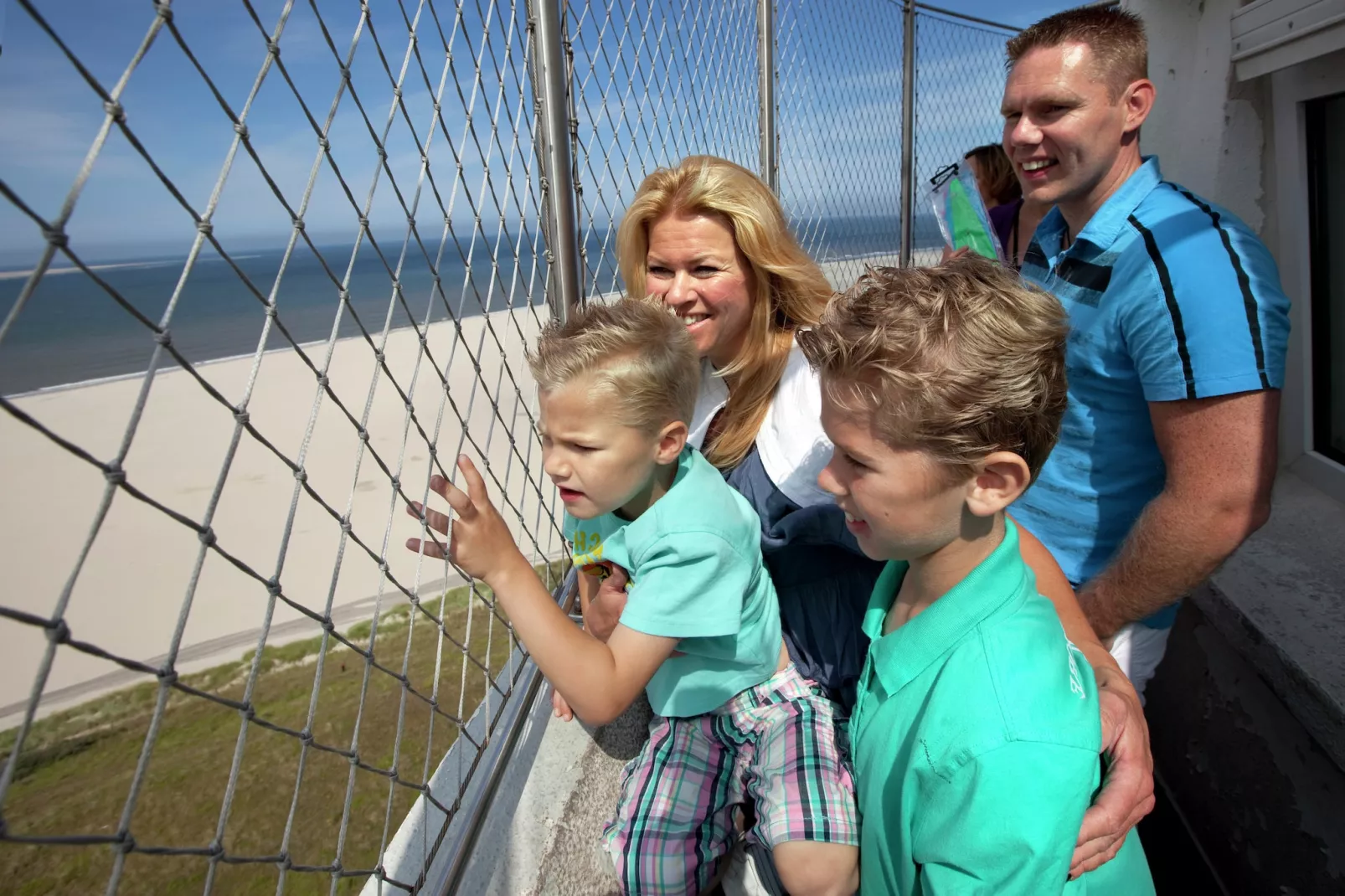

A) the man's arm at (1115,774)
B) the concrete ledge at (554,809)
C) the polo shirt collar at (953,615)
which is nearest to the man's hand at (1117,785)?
the man's arm at (1115,774)

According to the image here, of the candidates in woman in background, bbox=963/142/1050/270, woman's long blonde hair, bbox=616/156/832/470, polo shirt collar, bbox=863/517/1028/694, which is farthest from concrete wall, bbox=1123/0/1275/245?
polo shirt collar, bbox=863/517/1028/694

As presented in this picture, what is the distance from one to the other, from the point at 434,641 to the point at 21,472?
4.77m

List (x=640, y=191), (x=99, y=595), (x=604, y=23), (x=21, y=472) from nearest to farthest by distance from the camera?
(x=640, y=191), (x=604, y=23), (x=99, y=595), (x=21, y=472)

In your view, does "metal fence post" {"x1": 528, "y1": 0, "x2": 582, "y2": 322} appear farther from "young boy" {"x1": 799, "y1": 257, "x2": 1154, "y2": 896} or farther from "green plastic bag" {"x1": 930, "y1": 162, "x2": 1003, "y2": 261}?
"green plastic bag" {"x1": 930, "y1": 162, "x2": 1003, "y2": 261}

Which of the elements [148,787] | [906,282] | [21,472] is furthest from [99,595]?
[906,282]

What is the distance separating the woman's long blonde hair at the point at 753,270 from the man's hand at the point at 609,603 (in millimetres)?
351

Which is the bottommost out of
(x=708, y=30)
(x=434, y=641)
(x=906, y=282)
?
(x=434, y=641)

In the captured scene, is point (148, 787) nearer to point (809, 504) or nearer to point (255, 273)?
point (809, 504)

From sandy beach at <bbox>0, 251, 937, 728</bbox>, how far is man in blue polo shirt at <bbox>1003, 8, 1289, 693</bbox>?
1.14 meters

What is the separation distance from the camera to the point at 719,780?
143cm

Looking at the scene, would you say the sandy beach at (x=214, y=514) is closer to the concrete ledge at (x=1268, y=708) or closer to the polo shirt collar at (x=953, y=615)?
the polo shirt collar at (x=953, y=615)

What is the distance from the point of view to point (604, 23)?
6.70ft

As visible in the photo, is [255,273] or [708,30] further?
[255,273]

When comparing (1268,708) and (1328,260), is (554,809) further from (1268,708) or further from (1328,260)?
(1328,260)
